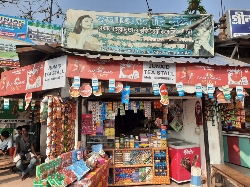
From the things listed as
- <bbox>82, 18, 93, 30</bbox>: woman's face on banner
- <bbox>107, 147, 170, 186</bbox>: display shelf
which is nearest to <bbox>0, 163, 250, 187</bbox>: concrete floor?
<bbox>107, 147, 170, 186</bbox>: display shelf

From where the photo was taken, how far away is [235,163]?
746cm

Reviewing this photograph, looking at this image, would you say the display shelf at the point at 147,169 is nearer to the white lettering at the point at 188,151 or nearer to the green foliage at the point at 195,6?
the white lettering at the point at 188,151

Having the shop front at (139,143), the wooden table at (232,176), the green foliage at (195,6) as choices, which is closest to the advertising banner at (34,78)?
the shop front at (139,143)

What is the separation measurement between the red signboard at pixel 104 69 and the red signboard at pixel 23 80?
978 millimetres

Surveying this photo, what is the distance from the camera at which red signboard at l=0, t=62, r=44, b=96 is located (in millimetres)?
5102

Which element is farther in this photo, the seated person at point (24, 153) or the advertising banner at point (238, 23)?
the advertising banner at point (238, 23)

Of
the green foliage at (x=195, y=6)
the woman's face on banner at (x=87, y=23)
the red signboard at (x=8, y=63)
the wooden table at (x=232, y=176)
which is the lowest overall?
the wooden table at (x=232, y=176)

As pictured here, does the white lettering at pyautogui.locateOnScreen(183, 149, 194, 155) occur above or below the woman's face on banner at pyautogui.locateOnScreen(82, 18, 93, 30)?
below

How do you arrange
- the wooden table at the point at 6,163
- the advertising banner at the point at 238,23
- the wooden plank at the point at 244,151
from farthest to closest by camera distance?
the wooden plank at the point at 244,151 → the advertising banner at the point at 238,23 → the wooden table at the point at 6,163

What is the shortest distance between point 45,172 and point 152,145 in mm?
3492

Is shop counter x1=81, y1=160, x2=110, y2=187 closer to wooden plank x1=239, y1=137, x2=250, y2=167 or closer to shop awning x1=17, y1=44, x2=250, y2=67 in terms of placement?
shop awning x1=17, y1=44, x2=250, y2=67

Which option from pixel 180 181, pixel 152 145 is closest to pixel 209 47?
pixel 152 145

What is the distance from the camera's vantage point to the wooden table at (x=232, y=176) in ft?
13.8

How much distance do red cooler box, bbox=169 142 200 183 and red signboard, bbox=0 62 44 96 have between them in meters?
4.12
